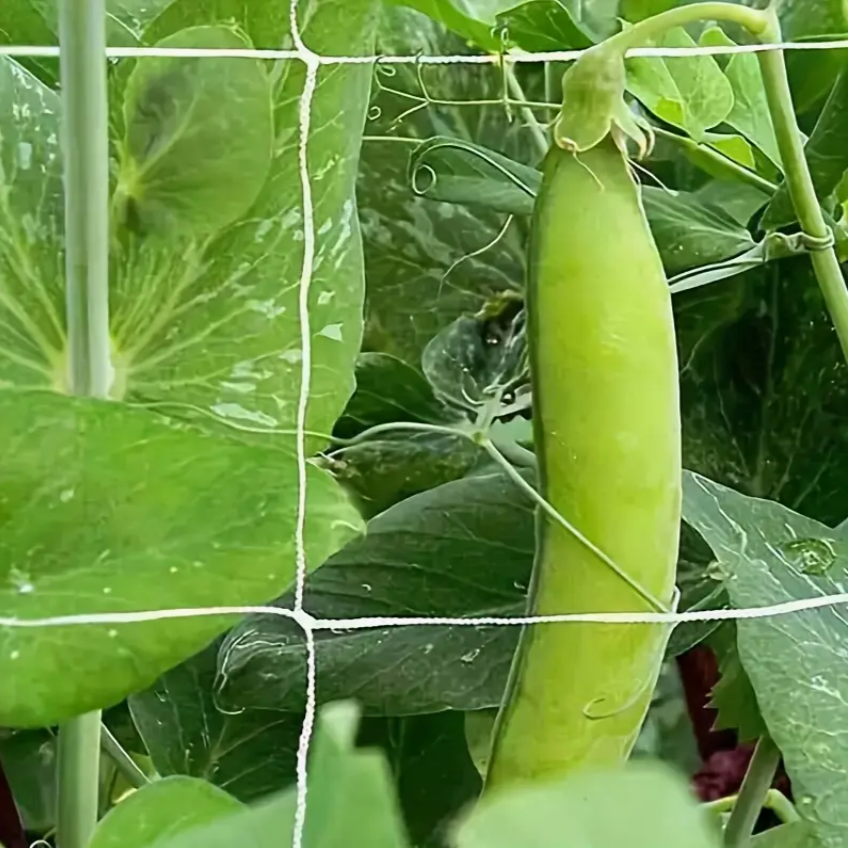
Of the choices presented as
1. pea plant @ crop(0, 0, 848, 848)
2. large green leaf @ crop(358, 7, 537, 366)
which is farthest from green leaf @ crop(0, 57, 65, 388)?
large green leaf @ crop(358, 7, 537, 366)

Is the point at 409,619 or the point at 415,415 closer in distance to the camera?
the point at 409,619

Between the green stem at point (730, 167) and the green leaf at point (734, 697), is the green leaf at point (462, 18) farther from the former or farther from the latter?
the green leaf at point (734, 697)

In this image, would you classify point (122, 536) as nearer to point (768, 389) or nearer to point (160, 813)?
point (160, 813)

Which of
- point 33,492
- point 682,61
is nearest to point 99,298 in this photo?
point 33,492

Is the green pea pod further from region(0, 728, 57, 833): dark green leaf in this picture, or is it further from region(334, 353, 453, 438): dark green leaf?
region(0, 728, 57, 833): dark green leaf

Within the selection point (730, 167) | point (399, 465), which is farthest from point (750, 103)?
point (399, 465)

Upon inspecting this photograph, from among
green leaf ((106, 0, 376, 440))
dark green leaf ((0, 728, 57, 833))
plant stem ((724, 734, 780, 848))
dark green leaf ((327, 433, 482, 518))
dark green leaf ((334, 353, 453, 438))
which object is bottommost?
dark green leaf ((0, 728, 57, 833))
